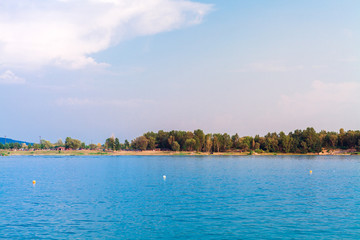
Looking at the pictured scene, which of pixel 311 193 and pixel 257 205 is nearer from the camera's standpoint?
pixel 257 205

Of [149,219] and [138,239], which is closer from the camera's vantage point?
[138,239]

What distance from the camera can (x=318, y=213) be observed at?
4419 cm

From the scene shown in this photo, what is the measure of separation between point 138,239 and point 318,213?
2555 centimetres

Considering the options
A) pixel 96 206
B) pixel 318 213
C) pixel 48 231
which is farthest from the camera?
pixel 96 206

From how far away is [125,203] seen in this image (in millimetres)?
51938

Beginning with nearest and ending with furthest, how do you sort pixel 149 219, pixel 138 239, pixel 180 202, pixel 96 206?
1. pixel 138 239
2. pixel 149 219
3. pixel 96 206
4. pixel 180 202

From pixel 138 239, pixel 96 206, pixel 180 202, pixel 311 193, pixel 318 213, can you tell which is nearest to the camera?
pixel 138 239

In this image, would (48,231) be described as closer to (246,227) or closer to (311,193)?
(246,227)

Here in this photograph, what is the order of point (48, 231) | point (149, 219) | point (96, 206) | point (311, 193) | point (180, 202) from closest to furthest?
1. point (48, 231)
2. point (149, 219)
3. point (96, 206)
4. point (180, 202)
5. point (311, 193)

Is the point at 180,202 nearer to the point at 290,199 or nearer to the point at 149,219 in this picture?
the point at 149,219

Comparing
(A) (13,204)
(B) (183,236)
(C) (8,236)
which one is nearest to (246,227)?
(B) (183,236)

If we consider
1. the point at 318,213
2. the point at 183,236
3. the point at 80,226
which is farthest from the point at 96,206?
the point at 318,213

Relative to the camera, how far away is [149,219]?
4122 centimetres

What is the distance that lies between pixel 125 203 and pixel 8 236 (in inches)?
796
